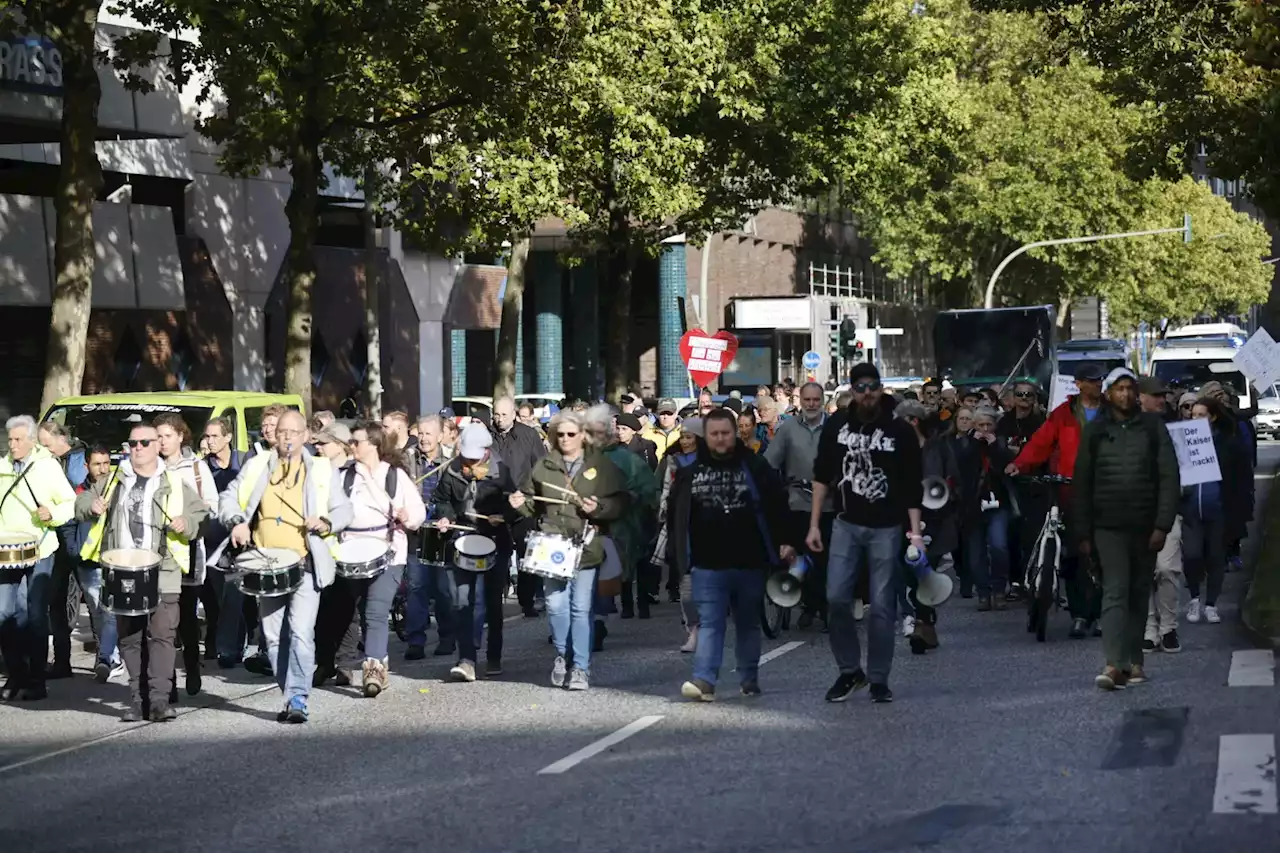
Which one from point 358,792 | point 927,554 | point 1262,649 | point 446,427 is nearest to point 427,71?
point 446,427

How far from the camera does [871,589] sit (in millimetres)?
12656

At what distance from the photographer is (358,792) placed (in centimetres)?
1016

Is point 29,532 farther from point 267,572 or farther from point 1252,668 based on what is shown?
point 1252,668

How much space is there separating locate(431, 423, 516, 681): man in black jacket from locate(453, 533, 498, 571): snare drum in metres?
0.14

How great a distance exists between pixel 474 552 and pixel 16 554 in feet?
9.23

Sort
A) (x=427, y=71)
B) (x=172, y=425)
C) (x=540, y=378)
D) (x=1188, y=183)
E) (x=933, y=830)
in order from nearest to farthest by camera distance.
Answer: (x=933, y=830)
(x=172, y=425)
(x=427, y=71)
(x=540, y=378)
(x=1188, y=183)

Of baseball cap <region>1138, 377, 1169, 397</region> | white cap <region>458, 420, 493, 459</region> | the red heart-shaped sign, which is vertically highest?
the red heart-shaped sign

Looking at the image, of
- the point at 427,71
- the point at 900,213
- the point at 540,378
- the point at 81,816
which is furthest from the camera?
the point at 900,213

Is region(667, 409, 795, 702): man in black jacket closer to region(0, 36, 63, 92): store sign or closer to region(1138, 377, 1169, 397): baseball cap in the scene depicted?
region(1138, 377, 1169, 397): baseball cap

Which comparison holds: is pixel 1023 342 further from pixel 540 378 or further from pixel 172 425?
pixel 172 425

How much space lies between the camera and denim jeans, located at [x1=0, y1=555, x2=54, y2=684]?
14305 millimetres


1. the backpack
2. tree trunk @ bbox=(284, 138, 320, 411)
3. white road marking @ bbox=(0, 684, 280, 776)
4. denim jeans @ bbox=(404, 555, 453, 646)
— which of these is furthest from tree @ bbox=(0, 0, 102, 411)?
white road marking @ bbox=(0, 684, 280, 776)

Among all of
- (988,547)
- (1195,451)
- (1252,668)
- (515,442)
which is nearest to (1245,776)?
(1252,668)

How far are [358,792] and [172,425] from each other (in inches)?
165
